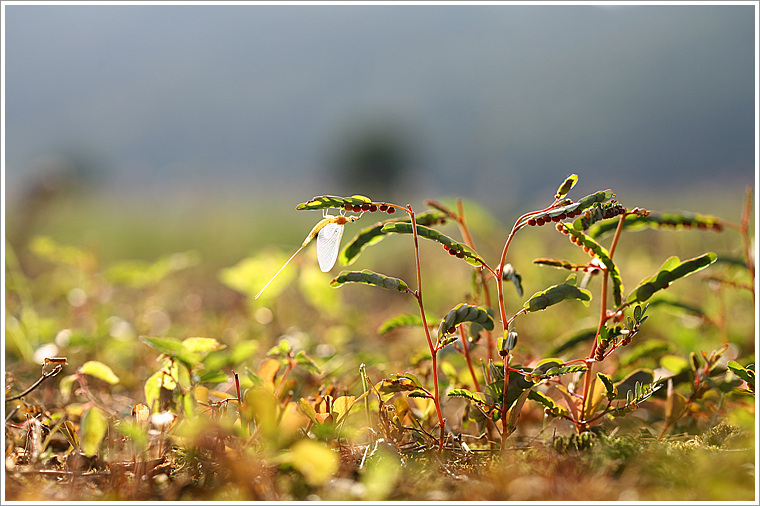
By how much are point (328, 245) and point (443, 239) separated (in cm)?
15

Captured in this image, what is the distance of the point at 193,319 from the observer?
7.13 ft

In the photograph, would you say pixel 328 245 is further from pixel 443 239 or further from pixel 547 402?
pixel 547 402

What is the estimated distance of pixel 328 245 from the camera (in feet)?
2.35

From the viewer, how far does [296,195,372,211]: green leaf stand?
667 millimetres

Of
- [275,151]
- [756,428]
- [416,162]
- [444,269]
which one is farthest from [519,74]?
[756,428]

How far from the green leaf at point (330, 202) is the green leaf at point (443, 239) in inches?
2.7

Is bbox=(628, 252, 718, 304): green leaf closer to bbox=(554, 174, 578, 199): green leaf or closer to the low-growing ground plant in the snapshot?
the low-growing ground plant

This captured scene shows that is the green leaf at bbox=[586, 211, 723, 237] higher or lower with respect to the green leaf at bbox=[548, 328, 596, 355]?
higher

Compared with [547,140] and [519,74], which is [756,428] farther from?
[519,74]

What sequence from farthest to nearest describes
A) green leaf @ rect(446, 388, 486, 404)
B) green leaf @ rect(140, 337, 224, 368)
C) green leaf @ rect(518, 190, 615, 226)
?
green leaf @ rect(140, 337, 224, 368)
green leaf @ rect(446, 388, 486, 404)
green leaf @ rect(518, 190, 615, 226)

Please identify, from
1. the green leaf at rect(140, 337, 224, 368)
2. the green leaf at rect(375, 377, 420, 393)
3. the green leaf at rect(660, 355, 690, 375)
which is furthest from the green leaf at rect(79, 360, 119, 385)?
the green leaf at rect(660, 355, 690, 375)

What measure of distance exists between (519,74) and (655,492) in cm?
3436

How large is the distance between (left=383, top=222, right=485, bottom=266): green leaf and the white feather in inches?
2.8

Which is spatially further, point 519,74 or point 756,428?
point 519,74
